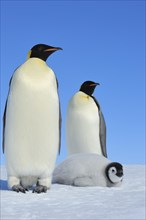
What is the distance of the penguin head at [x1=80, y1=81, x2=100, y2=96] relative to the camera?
9.40 meters

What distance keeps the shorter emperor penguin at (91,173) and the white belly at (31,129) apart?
67cm

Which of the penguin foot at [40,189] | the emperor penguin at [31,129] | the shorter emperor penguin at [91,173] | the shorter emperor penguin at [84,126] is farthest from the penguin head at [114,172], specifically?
Answer: the shorter emperor penguin at [84,126]

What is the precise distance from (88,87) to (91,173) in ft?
10.4

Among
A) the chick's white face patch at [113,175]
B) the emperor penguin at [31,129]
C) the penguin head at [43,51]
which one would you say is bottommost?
the chick's white face patch at [113,175]

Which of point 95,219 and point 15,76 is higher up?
point 15,76

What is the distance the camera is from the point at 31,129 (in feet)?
19.2

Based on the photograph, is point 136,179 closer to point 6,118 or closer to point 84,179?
point 84,179

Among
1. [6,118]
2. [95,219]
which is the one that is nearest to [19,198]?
[6,118]

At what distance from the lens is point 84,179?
255 inches

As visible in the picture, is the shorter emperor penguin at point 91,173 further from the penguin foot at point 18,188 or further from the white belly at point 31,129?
the penguin foot at point 18,188

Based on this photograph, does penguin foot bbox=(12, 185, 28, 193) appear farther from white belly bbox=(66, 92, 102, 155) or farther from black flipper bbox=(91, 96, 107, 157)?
black flipper bbox=(91, 96, 107, 157)

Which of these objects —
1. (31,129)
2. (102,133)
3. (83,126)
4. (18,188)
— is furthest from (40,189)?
(102,133)

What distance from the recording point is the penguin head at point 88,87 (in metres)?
9.40

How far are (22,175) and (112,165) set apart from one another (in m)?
1.36
